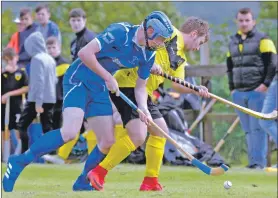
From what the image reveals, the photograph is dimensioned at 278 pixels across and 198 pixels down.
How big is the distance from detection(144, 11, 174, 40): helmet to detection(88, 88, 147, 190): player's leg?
2.98 ft

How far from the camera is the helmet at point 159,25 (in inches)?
324

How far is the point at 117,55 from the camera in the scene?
336 inches

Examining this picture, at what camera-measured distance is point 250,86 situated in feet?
42.3

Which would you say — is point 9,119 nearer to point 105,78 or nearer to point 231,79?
point 231,79

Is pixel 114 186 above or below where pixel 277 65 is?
below

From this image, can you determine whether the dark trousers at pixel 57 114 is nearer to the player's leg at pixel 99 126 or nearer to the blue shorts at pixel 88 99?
the player's leg at pixel 99 126

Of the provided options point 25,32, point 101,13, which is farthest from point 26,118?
point 101,13

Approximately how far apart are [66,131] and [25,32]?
634cm

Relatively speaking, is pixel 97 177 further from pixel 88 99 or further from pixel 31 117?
pixel 31 117

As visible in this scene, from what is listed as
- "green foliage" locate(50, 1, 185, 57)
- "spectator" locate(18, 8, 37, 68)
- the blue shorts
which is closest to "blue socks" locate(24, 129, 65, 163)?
the blue shorts

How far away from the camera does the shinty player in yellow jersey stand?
9.00 metres

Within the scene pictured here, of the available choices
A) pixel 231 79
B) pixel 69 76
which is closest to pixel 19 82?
pixel 231 79

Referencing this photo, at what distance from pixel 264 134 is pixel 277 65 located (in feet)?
3.17

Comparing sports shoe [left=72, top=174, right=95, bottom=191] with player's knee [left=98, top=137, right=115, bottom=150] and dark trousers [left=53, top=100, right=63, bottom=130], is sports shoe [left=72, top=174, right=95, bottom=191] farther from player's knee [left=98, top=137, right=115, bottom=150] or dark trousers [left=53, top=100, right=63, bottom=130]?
dark trousers [left=53, top=100, right=63, bottom=130]
